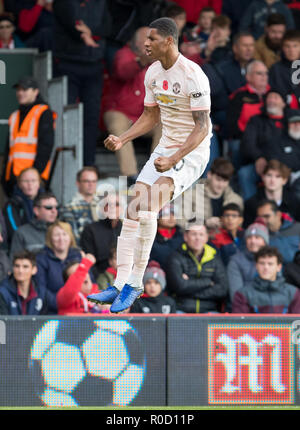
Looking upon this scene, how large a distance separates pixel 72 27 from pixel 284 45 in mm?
2666

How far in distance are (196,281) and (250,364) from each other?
150cm

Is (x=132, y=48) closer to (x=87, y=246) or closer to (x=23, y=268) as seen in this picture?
(x=87, y=246)

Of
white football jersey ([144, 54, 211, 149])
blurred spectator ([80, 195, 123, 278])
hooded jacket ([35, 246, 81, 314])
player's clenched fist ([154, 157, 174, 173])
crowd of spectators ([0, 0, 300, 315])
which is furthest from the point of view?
blurred spectator ([80, 195, 123, 278])

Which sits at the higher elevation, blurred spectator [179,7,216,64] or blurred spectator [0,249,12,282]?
blurred spectator [179,7,216,64]

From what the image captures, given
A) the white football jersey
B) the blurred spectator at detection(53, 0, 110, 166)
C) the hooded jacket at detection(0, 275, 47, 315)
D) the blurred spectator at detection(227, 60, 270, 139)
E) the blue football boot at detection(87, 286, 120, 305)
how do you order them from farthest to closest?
1. the blurred spectator at detection(53, 0, 110, 166)
2. the blurred spectator at detection(227, 60, 270, 139)
3. the hooded jacket at detection(0, 275, 47, 315)
4. the blue football boot at detection(87, 286, 120, 305)
5. the white football jersey

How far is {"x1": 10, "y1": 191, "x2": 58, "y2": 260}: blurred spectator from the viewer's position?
40.4 feet

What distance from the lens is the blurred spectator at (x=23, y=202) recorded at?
41.6ft

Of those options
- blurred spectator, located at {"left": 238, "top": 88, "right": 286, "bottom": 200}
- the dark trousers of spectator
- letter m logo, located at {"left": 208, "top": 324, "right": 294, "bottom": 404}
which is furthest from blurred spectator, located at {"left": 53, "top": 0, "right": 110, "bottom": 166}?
letter m logo, located at {"left": 208, "top": 324, "right": 294, "bottom": 404}

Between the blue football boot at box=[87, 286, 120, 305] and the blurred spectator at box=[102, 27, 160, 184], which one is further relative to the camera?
the blurred spectator at box=[102, 27, 160, 184]

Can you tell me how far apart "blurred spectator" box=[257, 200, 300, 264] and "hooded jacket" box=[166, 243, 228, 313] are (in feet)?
3.30

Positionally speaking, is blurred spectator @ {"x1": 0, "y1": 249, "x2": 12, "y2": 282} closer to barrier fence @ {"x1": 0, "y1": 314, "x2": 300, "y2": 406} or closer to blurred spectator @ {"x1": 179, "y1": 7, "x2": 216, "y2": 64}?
barrier fence @ {"x1": 0, "y1": 314, "x2": 300, "y2": 406}

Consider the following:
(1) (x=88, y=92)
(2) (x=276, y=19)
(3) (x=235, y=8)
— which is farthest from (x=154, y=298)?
(3) (x=235, y=8)

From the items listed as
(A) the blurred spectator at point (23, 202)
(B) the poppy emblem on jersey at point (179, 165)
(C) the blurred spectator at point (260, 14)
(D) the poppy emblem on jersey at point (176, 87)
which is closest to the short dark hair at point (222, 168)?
(A) the blurred spectator at point (23, 202)

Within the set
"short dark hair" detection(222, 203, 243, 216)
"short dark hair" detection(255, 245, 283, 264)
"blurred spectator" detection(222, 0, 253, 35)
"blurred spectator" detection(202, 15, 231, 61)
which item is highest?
"blurred spectator" detection(222, 0, 253, 35)
